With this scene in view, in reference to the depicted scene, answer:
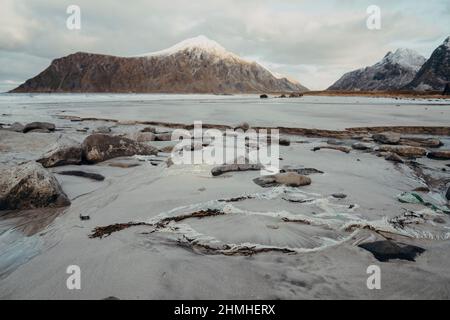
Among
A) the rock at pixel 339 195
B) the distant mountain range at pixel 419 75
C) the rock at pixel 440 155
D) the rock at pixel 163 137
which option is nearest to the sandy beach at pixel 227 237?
the rock at pixel 339 195

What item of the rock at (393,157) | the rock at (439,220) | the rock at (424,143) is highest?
the rock at (424,143)

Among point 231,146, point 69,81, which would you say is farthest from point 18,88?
point 231,146

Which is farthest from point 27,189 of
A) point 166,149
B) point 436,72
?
→ point 436,72

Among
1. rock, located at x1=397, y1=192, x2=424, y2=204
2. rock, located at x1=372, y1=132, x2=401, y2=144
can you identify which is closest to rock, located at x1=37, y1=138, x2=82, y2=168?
rock, located at x1=397, y1=192, x2=424, y2=204

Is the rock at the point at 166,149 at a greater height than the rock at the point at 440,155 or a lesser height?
greater

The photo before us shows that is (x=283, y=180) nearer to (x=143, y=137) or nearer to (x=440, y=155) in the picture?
(x=440, y=155)

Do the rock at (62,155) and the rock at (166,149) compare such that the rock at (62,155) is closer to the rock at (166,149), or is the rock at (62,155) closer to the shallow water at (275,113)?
the rock at (166,149)

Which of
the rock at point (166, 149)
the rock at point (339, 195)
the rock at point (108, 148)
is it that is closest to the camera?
the rock at point (339, 195)
